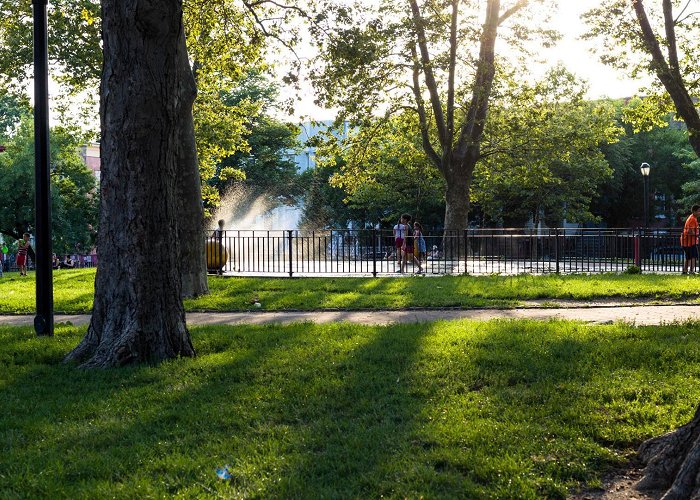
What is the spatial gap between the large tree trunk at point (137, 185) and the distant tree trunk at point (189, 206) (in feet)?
21.2

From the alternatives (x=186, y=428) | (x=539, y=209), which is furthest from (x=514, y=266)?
(x=539, y=209)

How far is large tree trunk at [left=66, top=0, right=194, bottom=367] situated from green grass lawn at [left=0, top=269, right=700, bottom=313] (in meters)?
5.40

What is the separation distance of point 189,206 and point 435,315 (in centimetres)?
548

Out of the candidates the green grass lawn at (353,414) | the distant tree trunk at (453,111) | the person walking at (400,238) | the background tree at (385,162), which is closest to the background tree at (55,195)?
the background tree at (385,162)

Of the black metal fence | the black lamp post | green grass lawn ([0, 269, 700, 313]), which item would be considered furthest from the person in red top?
the black lamp post

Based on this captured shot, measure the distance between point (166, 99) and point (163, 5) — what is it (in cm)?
91

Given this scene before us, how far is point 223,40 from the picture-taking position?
60.4 feet

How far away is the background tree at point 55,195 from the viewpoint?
52.5 meters

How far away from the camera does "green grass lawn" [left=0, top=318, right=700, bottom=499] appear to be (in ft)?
13.5

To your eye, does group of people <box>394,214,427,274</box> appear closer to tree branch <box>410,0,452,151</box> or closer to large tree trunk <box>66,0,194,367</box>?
tree branch <box>410,0,452,151</box>

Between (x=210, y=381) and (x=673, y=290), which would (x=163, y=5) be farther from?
(x=673, y=290)

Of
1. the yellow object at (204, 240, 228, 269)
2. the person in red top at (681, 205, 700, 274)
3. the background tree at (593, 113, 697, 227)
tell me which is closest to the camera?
the person in red top at (681, 205, 700, 274)

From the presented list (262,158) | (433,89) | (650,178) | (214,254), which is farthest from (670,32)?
(650,178)

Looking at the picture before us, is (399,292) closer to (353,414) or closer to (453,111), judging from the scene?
(353,414)
